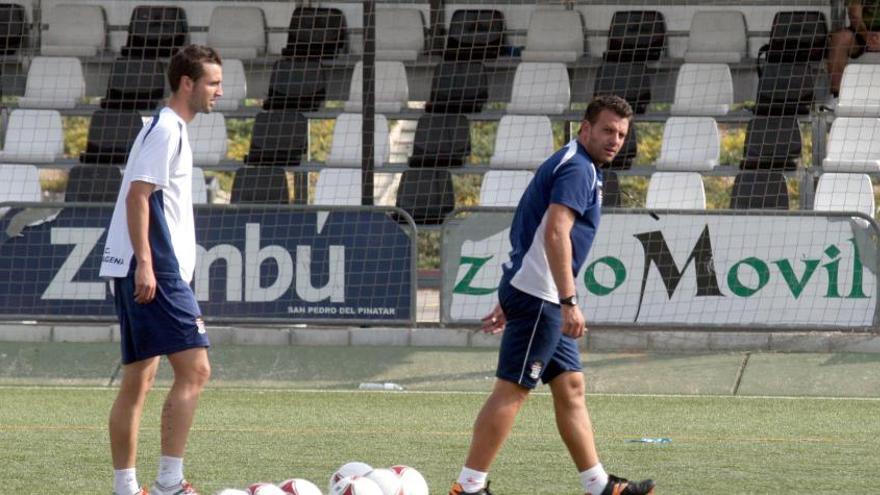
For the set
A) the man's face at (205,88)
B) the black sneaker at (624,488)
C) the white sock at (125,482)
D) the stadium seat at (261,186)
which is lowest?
the white sock at (125,482)

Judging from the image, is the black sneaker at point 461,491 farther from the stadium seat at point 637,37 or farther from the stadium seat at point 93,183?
the stadium seat at point 637,37

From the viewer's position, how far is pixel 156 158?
6977 mm

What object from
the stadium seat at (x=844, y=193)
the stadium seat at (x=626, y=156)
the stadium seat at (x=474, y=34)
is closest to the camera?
the stadium seat at (x=844, y=193)

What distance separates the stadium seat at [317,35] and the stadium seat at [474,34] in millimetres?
1206

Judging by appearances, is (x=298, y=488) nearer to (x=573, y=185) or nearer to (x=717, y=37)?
(x=573, y=185)


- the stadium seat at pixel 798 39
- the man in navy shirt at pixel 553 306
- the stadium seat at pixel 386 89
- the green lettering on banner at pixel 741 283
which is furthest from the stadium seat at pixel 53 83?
the man in navy shirt at pixel 553 306

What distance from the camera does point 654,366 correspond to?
12961mm

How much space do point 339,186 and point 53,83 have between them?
3.83 metres

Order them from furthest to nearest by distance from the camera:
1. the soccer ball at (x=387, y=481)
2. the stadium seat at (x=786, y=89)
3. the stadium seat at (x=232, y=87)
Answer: the stadium seat at (x=232, y=87)
the stadium seat at (x=786, y=89)
the soccer ball at (x=387, y=481)

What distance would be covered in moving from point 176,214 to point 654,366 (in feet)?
21.7

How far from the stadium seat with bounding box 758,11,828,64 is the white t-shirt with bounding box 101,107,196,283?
11.2 m

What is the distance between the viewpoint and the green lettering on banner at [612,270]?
44.7 ft

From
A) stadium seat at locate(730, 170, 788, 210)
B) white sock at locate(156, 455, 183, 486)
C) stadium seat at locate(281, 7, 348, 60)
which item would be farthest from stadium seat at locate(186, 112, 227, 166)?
white sock at locate(156, 455, 183, 486)

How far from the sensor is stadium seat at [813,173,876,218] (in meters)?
15.2
